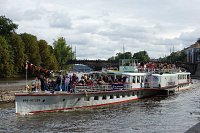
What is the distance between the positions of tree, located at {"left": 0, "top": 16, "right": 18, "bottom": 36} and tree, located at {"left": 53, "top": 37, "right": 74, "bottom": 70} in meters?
17.8

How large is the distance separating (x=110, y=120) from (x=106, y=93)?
9263 millimetres

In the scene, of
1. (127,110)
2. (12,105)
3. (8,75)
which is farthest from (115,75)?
(8,75)

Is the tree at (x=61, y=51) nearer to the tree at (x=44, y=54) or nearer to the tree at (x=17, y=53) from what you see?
the tree at (x=44, y=54)

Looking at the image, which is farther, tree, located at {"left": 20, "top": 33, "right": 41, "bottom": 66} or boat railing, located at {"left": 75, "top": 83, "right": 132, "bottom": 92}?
tree, located at {"left": 20, "top": 33, "right": 41, "bottom": 66}

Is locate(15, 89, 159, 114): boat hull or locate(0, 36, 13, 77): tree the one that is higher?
locate(0, 36, 13, 77): tree

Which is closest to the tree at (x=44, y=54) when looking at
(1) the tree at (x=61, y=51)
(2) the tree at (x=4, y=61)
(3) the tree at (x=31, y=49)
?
(3) the tree at (x=31, y=49)

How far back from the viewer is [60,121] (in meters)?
32.3

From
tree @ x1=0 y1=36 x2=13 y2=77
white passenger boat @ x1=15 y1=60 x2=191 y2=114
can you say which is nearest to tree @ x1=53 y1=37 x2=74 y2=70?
tree @ x1=0 y1=36 x2=13 y2=77

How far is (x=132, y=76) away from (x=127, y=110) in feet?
31.5

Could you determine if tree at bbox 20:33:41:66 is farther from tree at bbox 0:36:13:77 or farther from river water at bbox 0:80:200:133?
river water at bbox 0:80:200:133

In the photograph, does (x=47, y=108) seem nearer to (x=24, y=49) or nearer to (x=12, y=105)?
(x=12, y=105)

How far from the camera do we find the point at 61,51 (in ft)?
486

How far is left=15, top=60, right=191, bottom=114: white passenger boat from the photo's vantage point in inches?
1385

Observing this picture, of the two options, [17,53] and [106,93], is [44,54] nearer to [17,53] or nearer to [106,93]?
[17,53]
